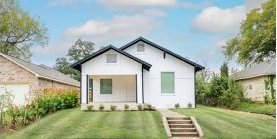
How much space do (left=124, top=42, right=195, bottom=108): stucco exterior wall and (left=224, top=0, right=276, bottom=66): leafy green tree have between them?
414 centimetres

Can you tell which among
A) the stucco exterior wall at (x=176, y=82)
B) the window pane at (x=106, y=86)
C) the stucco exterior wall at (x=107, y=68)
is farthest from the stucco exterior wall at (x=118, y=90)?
the stucco exterior wall at (x=107, y=68)

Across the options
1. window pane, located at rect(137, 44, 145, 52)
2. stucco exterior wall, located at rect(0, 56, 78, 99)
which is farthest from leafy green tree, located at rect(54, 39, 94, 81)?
window pane, located at rect(137, 44, 145, 52)

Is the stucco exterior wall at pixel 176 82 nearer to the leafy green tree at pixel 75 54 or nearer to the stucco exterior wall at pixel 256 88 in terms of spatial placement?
the stucco exterior wall at pixel 256 88

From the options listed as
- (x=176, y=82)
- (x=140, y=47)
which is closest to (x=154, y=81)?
(x=176, y=82)

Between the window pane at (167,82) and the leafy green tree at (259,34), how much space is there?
16.6 feet

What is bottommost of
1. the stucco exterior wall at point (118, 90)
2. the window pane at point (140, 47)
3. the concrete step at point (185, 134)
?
the concrete step at point (185, 134)

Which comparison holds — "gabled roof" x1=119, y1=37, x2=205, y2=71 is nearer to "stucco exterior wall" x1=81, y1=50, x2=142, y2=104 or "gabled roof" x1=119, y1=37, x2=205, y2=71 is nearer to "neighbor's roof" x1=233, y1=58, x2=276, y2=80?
"stucco exterior wall" x1=81, y1=50, x2=142, y2=104

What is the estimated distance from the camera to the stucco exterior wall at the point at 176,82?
3100 cm

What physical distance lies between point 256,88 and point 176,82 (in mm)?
10474

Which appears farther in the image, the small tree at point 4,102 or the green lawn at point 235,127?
the small tree at point 4,102

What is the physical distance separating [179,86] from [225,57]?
787 cm

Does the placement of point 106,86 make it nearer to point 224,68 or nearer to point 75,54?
point 224,68

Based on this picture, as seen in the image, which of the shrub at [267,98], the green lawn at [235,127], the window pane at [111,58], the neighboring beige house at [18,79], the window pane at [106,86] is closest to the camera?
the green lawn at [235,127]

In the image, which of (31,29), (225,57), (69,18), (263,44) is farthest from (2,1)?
(263,44)
